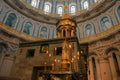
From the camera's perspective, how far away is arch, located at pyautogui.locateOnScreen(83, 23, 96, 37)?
19.3m

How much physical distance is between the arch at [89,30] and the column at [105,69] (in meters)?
4.72

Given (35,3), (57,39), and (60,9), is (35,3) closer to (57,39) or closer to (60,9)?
(60,9)

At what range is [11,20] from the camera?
18.5 metres

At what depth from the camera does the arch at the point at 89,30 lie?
1930 cm

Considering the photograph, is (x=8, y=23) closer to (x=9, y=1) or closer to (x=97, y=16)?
(x=9, y=1)

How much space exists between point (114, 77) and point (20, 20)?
1598 cm

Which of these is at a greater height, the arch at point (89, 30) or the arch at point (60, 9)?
the arch at point (60, 9)

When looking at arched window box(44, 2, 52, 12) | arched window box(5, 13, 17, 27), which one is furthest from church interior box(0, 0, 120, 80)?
arched window box(44, 2, 52, 12)

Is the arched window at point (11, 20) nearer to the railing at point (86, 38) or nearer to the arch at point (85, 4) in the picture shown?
the railing at point (86, 38)

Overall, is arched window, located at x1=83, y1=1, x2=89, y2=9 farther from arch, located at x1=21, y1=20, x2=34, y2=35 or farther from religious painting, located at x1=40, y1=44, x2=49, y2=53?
religious painting, located at x1=40, y1=44, x2=49, y2=53

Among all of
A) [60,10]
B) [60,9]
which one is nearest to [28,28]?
[60,10]

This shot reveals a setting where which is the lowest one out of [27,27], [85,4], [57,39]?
[57,39]

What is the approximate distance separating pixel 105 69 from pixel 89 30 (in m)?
7.02

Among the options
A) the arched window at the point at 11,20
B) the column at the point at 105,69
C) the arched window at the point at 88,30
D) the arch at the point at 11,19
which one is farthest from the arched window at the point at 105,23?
the arched window at the point at 11,20
